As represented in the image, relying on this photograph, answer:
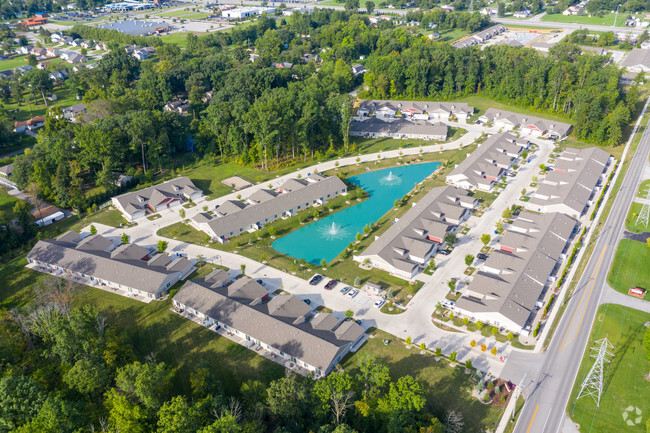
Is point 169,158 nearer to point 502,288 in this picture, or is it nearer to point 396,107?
point 396,107

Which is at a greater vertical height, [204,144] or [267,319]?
[204,144]

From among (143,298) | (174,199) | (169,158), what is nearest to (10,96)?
(169,158)

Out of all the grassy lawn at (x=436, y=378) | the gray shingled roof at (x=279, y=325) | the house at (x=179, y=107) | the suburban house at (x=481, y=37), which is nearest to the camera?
the grassy lawn at (x=436, y=378)

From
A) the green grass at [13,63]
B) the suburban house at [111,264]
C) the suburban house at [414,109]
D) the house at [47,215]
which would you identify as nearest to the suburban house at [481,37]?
the suburban house at [414,109]

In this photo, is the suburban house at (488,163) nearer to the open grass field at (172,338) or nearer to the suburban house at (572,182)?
the suburban house at (572,182)

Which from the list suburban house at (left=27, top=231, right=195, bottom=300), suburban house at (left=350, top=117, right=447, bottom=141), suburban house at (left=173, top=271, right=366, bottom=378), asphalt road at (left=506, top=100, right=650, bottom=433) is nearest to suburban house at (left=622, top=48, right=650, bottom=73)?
suburban house at (left=350, top=117, right=447, bottom=141)

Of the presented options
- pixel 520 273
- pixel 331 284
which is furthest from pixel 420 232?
pixel 331 284
